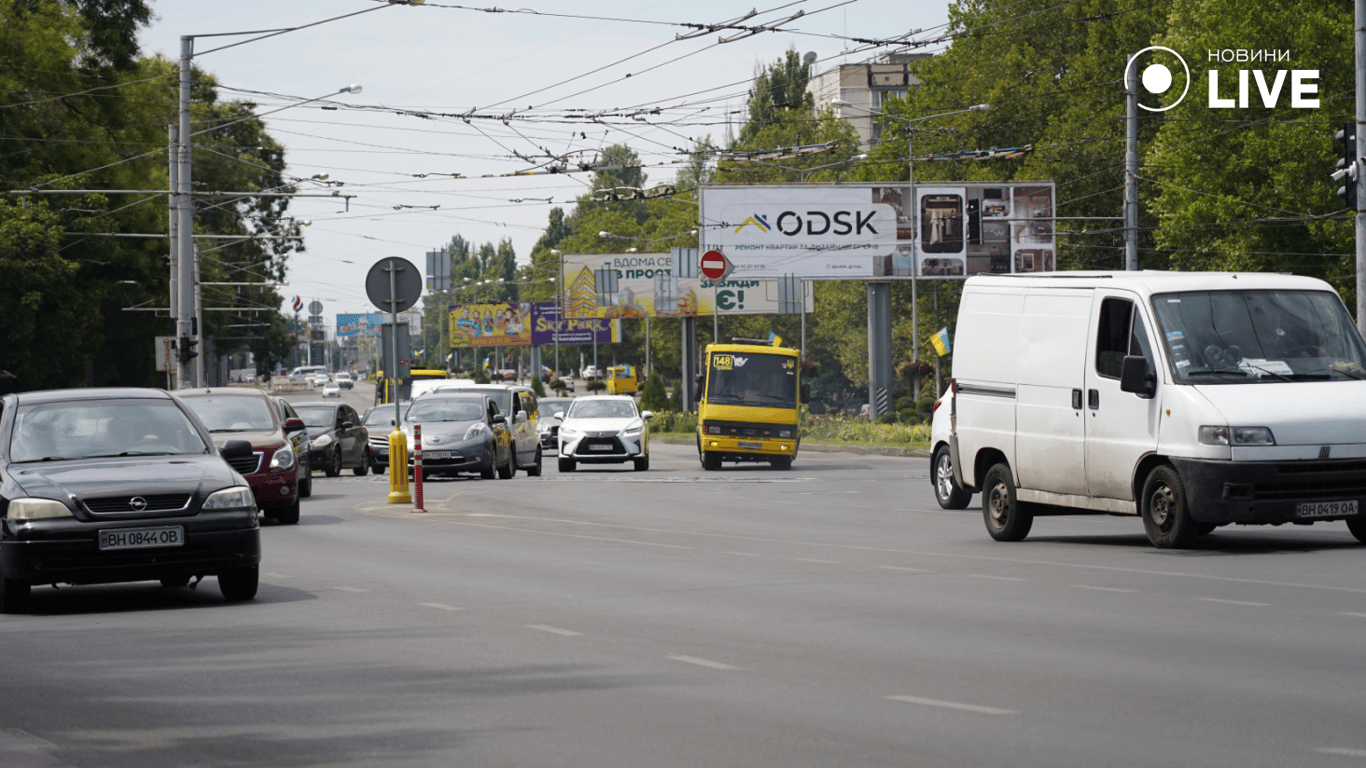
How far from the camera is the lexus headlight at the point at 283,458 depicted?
71.4 feet

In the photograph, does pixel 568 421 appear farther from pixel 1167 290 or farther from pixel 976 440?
pixel 1167 290

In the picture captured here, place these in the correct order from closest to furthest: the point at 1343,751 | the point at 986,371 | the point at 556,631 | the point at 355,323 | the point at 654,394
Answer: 1. the point at 1343,751
2. the point at 556,631
3. the point at 986,371
4. the point at 654,394
5. the point at 355,323

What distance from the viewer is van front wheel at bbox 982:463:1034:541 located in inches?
661

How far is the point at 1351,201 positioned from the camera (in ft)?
93.0

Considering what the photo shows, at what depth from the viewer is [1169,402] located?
14688 mm

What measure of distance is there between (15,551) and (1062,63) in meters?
66.4

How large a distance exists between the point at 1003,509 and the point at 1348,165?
47.1 feet

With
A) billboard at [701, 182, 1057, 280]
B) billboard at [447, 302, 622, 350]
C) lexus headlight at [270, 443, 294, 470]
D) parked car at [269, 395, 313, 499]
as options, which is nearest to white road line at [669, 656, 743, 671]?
lexus headlight at [270, 443, 294, 470]

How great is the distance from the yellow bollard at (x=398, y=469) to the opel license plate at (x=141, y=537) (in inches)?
479

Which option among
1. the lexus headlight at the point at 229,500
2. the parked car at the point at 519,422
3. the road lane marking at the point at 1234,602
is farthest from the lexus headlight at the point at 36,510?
the parked car at the point at 519,422

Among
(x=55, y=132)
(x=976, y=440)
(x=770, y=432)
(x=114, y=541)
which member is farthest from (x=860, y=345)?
(x=114, y=541)

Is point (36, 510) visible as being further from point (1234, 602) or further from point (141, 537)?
point (1234, 602)

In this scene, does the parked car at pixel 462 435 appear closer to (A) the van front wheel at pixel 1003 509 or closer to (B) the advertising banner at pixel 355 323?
(A) the van front wheel at pixel 1003 509

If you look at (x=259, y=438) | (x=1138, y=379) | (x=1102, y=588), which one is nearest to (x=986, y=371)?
(x=1138, y=379)
